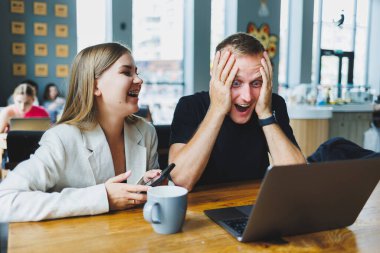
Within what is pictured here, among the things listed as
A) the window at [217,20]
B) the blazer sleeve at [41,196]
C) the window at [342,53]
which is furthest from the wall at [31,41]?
the blazer sleeve at [41,196]

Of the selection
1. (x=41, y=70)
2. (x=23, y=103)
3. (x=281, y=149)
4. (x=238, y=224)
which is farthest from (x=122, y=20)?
(x=238, y=224)

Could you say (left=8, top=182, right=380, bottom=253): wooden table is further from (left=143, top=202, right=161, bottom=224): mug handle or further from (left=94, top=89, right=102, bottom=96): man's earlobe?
(left=94, top=89, right=102, bottom=96): man's earlobe

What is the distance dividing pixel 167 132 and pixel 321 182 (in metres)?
1.06

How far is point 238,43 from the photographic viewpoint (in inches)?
55.2

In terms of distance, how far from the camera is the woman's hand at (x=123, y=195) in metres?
0.97

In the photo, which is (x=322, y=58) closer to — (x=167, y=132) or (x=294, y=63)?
(x=294, y=63)

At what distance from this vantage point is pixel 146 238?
31.5 inches

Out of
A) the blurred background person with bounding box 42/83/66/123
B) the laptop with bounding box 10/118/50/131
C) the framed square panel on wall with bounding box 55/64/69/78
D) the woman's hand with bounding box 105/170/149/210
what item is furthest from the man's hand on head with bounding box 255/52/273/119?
the framed square panel on wall with bounding box 55/64/69/78

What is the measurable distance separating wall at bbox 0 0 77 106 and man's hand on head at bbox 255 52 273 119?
16.3 feet

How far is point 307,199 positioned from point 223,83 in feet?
2.23

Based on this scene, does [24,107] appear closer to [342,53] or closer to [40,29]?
[40,29]

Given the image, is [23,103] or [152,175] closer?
[152,175]

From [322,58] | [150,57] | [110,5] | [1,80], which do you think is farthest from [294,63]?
[1,80]

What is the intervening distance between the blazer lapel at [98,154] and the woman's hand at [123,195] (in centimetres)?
20
